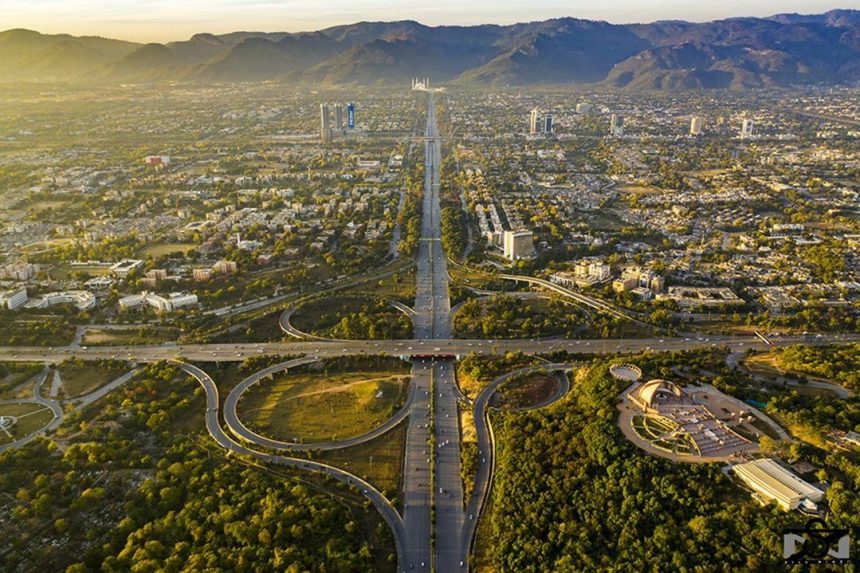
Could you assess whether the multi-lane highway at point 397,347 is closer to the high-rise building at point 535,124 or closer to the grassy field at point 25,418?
the grassy field at point 25,418

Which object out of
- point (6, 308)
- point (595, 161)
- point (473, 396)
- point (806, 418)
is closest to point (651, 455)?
point (806, 418)

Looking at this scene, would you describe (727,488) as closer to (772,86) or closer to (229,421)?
(229,421)

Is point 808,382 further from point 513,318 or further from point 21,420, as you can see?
point 21,420

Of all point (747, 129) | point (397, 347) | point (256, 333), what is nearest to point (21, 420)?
point (256, 333)

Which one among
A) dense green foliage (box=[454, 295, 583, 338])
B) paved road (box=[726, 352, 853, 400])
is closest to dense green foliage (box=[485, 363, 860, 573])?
paved road (box=[726, 352, 853, 400])

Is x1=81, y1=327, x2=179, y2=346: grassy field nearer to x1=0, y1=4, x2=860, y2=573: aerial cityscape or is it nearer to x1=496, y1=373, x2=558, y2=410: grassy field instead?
x1=0, y1=4, x2=860, y2=573: aerial cityscape

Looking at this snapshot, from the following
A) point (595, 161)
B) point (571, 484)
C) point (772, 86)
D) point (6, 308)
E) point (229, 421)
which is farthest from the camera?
point (772, 86)
